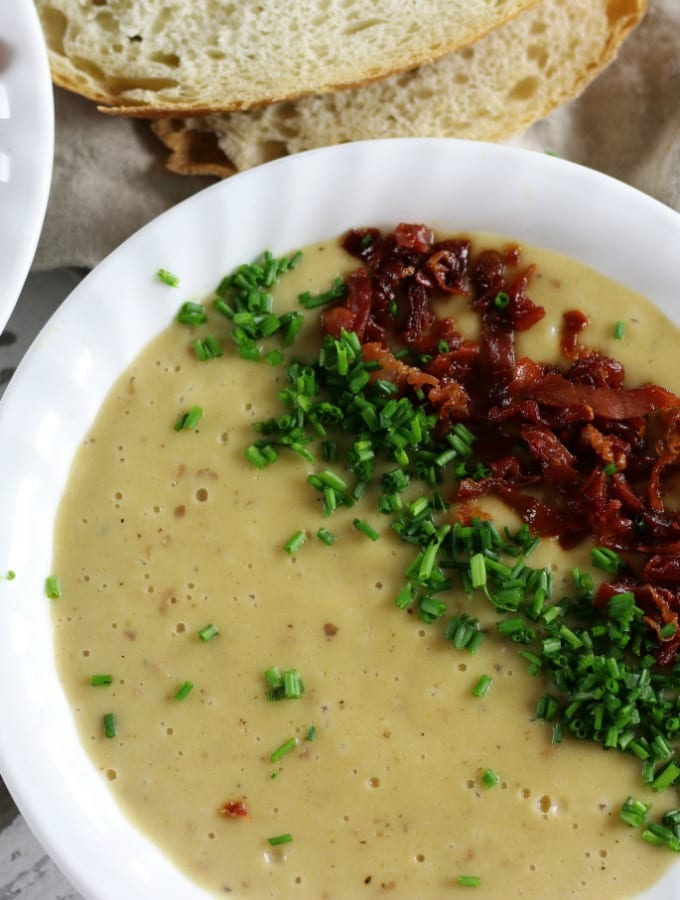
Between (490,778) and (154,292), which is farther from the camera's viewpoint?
(154,292)

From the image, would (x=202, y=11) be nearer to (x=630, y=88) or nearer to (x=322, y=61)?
(x=322, y=61)

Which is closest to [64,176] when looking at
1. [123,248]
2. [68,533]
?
[123,248]

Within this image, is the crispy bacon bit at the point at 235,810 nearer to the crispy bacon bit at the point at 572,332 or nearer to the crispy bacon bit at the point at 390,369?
the crispy bacon bit at the point at 390,369

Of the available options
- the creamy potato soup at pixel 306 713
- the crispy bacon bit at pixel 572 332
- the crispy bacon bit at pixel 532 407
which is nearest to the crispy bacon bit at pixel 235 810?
the creamy potato soup at pixel 306 713

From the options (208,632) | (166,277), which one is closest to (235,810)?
(208,632)

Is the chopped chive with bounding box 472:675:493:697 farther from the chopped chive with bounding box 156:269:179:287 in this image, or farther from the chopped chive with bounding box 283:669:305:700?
the chopped chive with bounding box 156:269:179:287

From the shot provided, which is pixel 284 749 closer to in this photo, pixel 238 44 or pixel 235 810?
pixel 235 810
